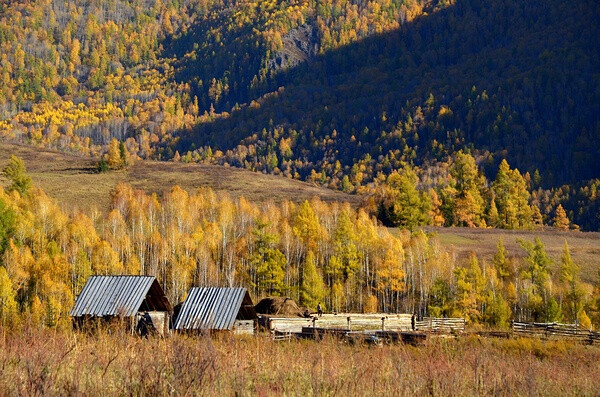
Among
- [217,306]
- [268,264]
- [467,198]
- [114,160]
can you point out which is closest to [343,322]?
[217,306]

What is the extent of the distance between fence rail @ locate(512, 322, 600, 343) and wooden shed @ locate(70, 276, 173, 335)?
21.2 m

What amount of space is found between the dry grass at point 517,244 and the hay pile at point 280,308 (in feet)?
130

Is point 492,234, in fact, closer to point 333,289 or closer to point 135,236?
point 333,289

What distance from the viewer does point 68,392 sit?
945 cm

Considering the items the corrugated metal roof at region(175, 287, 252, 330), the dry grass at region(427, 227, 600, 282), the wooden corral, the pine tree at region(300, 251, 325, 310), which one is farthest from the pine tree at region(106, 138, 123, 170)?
the corrugated metal roof at region(175, 287, 252, 330)

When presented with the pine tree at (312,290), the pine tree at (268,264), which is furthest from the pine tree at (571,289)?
the pine tree at (268,264)

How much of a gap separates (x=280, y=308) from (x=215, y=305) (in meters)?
12.9

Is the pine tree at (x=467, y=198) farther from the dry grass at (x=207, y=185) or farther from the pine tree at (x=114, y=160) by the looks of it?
the pine tree at (x=114, y=160)

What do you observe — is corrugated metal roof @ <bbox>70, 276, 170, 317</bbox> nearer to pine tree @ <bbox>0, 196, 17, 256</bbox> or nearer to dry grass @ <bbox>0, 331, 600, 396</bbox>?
dry grass @ <bbox>0, 331, 600, 396</bbox>

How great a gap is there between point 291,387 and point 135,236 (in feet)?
269

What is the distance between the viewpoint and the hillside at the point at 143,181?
12469 centimetres

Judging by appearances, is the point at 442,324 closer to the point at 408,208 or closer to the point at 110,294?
the point at 110,294

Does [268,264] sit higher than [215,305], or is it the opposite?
[268,264]

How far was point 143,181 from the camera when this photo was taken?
140 meters
